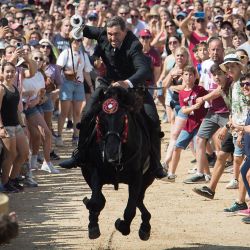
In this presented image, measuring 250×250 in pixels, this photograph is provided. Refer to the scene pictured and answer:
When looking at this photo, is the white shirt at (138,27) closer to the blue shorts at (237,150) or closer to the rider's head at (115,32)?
the blue shorts at (237,150)

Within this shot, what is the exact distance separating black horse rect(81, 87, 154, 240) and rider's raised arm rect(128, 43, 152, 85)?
242 mm

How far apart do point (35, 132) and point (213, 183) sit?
3369mm

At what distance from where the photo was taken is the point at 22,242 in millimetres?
11164

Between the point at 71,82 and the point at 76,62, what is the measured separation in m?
0.39

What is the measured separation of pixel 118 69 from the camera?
1134 cm

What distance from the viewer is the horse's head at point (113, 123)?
33.7 ft

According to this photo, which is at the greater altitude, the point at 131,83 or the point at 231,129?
the point at 131,83

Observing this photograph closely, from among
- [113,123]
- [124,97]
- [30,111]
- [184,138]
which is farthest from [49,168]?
[113,123]

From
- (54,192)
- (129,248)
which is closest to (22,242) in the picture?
(129,248)

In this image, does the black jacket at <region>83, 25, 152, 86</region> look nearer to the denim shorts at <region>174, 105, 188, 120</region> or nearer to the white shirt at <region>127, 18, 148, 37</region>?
the denim shorts at <region>174, 105, 188, 120</region>

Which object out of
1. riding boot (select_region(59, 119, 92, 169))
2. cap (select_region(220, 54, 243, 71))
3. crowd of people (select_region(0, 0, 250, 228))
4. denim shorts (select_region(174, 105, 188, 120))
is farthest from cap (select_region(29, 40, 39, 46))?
riding boot (select_region(59, 119, 92, 169))

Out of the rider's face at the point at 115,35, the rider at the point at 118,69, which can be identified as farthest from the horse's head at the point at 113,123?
the rider's face at the point at 115,35

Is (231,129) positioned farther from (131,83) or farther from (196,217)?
(131,83)

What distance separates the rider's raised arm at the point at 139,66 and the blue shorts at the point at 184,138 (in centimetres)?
434
